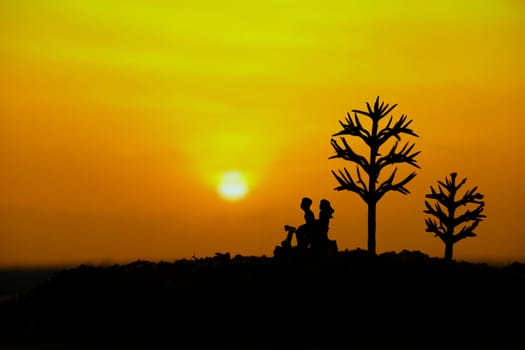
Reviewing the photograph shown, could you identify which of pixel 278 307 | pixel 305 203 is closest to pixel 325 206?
pixel 305 203

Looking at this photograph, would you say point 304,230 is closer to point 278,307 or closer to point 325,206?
point 325,206

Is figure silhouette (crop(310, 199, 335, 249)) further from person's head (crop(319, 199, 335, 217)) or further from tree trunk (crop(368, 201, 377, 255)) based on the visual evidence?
tree trunk (crop(368, 201, 377, 255))

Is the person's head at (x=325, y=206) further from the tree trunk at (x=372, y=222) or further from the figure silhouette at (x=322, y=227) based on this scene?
the tree trunk at (x=372, y=222)

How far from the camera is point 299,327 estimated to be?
132 ft

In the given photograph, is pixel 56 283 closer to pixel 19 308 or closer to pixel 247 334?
pixel 19 308

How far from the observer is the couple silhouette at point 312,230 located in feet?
154

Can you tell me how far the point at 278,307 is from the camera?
41.4m

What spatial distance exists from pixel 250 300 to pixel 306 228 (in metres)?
6.16

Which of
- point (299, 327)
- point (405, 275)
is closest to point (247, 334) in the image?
point (299, 327)

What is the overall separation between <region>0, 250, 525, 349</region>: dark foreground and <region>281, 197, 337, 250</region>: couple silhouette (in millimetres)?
1458

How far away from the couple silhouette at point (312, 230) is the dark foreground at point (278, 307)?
1.46 metres

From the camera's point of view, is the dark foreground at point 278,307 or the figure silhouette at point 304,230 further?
the figure silhouette at point 304,230

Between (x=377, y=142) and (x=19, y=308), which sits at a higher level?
(x=377, y=142)

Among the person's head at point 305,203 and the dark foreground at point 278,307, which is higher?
the person's head at point 305,203
